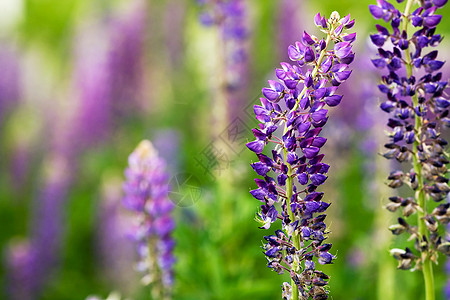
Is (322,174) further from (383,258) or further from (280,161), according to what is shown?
(383,258)

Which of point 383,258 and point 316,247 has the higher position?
point 383,258

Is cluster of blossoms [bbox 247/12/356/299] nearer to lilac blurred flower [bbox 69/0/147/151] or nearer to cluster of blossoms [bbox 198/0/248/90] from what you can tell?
cluster of blossoms [bbox 198/0/248/90]

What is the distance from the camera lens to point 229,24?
4.29 m

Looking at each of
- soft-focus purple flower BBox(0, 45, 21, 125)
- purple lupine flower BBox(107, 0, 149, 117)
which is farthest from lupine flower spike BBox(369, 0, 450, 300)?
soft-focus purple flower BBox(0, 45, 21, 125)

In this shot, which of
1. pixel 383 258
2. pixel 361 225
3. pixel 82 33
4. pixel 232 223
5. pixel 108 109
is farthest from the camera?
pixel 82 33

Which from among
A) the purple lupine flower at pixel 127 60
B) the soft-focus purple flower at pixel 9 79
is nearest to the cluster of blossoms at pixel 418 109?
the purple lupine flower at pixel 127 60

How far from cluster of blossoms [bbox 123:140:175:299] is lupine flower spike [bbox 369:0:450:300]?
1234 millimetres

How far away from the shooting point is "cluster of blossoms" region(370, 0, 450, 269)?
1861 millimetres

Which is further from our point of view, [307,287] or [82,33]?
[82,33]

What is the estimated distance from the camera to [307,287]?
1803 mm

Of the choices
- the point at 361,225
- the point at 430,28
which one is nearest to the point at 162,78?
the point at 361,225

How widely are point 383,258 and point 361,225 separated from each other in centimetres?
164

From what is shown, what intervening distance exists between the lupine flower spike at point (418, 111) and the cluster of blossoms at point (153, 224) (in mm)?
1234

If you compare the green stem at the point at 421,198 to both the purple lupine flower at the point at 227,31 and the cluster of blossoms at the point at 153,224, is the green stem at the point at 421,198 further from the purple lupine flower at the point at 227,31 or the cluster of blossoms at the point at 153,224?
the purple lupine flower at the point at 227,31
